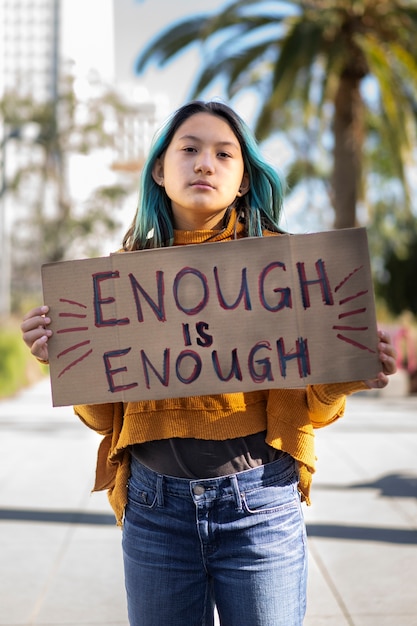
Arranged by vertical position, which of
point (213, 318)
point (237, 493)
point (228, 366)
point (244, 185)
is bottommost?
point (237, 493)

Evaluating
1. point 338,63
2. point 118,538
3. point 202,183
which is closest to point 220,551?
point 202,183

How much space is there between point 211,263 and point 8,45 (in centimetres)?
12540

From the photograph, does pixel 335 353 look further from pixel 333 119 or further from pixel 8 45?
pixel 8 45

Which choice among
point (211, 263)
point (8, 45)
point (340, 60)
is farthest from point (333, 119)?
point (8, 45)

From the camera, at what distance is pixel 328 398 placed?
1717 mm

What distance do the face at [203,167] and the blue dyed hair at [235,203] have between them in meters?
0.03

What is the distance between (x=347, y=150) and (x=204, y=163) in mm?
10601

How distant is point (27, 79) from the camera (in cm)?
2894

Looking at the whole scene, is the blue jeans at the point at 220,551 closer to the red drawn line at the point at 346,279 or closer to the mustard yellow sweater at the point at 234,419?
the mustard yellow sweater at the point at 234,419

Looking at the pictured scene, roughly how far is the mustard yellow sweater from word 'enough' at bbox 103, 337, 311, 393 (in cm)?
6

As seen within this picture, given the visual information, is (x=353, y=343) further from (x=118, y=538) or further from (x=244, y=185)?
(x=118, y=538)

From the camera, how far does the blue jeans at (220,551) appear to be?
5.39ft

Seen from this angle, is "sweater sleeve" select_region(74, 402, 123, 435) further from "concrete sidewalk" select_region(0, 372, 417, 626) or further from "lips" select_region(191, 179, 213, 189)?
"concrete sidewalk" select_region(0, 372, 417, 626)

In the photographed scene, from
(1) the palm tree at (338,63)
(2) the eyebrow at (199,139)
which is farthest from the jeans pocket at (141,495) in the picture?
(1) the palm tree at (338,63)
